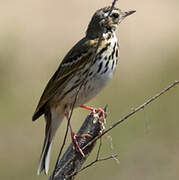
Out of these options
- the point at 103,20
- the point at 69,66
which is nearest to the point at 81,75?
the point at 69,66

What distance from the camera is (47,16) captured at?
53.4ft

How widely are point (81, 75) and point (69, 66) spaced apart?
0.74ft

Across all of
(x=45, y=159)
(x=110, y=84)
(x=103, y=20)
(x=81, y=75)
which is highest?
(x=103, y=20)

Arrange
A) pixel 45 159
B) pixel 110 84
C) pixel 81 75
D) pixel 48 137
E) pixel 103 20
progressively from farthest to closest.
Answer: pixel 110 84
pixel 103 20
pixel 48 137
pixel 81 75
pixel 45 159

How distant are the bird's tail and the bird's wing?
14 cm

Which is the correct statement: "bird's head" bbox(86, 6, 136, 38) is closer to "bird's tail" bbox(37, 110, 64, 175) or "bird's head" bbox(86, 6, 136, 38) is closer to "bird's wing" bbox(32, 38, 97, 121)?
"bird's wing" bbox(32, 38, 97, 121)

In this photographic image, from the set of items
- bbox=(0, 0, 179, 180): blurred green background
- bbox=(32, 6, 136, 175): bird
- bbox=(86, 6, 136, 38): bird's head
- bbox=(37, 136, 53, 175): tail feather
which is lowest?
bbox=(0, 0, 179, 180): blurred green background

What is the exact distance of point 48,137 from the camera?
726 centimetres

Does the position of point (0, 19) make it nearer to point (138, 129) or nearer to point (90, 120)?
point (138, 129)

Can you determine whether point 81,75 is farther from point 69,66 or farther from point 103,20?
point 103,20

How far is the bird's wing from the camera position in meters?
7.19

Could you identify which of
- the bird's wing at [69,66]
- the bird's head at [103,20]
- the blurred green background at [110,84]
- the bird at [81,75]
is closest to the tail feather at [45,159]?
the bird at [81,75]

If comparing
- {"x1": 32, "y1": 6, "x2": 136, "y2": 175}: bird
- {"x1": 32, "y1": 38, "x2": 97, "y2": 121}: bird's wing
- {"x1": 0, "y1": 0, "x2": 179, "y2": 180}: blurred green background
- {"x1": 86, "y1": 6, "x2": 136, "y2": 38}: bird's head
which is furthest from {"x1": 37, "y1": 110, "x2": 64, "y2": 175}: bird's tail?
{"x1": 0, "y1": 0, "x2": 179, "y2": 180}: blurred green background

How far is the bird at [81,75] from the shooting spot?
22.8ft
